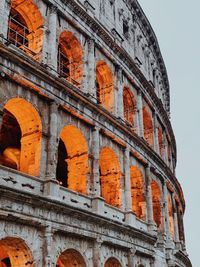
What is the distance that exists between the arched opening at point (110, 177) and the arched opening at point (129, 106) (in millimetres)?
3793

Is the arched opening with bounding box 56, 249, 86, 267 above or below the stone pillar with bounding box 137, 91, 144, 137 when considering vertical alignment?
below

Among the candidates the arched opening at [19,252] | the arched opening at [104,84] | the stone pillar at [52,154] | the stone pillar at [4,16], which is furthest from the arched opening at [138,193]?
the stone pillar at [4,16]

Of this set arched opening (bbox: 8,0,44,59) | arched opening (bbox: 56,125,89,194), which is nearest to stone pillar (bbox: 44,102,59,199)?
arched opening (bbox: 56,125,89,194)

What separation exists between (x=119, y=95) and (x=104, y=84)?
0.84 metres

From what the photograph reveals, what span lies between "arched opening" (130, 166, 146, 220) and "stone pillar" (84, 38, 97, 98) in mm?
4333

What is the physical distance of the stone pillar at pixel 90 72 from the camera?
51.0ft

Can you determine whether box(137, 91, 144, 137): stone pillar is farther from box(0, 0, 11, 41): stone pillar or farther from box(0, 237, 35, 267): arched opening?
box(0, 237, 35, 267): arched opening

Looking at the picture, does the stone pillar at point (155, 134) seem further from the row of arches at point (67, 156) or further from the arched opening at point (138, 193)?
the arched opening at point (138, 193)

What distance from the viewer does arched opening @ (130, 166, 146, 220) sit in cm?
1805

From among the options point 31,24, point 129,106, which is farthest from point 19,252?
point 129,106

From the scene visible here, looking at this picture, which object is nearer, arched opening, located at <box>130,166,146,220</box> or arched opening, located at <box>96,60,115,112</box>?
arched opening, located at <box>96,60,115,112</box>

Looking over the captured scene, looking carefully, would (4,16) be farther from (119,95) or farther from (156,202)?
(156,202)

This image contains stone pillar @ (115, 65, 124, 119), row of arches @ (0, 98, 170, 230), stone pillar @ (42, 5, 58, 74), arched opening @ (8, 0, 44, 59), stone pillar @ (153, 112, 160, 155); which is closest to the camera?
row of arches @ (0, 98, 170, 230)

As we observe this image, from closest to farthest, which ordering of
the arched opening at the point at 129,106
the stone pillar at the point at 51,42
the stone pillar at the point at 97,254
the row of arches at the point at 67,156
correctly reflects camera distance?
1. the row of arches at the point at 67,156
2. the stone pillar at the point at 97,254
3. the stone pillar at the point at 51,42
4. the arched opening at the point at 129,106
